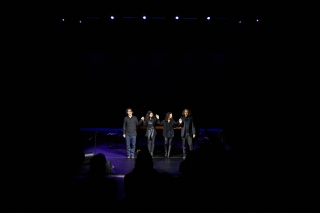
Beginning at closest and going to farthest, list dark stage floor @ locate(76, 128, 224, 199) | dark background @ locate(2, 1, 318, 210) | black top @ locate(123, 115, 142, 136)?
dark background @ locate(2, 1, 318, 210)
dark stage floor @ locate(76, 128, 224, 199)
black top @ locate(123, 115, 142, 136)

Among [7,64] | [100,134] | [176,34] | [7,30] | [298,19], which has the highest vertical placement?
[176,34]

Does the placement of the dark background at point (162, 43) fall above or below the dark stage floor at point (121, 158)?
above

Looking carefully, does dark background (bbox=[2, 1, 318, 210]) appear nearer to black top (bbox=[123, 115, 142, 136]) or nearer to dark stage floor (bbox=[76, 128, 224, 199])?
dark stage floor (bbox=[76, 128, 224, 199])

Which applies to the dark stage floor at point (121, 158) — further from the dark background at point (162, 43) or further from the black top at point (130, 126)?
the dark background at point (162, 43)

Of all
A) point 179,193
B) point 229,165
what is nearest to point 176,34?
point 229,165

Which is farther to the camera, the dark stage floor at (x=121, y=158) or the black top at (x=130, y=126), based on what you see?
the black top at (x=130, y=126)

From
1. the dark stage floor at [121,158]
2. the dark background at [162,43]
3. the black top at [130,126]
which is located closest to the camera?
the dark background at [162,43]

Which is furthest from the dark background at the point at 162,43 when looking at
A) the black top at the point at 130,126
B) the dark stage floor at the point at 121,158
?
the black top at the point at 130,126

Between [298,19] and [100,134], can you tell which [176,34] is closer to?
[298,19]

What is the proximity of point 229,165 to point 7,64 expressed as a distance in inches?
171

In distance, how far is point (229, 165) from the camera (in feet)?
13.4

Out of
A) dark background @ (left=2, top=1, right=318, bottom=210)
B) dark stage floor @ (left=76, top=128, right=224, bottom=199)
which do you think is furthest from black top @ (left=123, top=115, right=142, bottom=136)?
dark background @ (left=2, top=1, right=318, bottom=210)

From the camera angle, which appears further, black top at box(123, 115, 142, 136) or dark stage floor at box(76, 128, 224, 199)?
black top at box(123, 115, 142, 136)

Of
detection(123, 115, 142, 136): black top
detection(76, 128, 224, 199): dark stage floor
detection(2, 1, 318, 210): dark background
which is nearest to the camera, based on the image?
detection(2, 1, 318, 210): dark background
